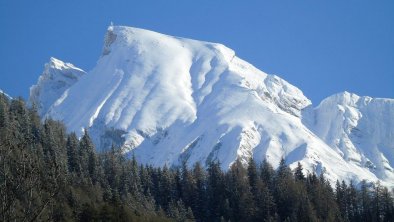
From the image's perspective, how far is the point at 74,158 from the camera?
13662 cm

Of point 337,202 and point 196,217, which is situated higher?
point 337,202

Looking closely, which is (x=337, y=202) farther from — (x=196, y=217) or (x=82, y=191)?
(x=82, y=191)

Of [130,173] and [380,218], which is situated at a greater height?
[380,218]

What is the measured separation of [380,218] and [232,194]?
87.6 feet

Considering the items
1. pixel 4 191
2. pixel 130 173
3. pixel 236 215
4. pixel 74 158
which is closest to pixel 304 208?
pixel 236 215

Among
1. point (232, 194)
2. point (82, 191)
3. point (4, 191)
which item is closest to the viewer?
point (4, 191)

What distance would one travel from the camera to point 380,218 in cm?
13162

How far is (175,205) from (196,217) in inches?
173

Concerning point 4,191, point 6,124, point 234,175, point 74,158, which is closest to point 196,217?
point 234,175

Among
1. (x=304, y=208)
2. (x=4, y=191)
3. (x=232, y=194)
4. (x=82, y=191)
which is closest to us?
(x=4, y=191)

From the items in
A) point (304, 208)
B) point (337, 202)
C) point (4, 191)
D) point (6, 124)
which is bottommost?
point (4, 191)

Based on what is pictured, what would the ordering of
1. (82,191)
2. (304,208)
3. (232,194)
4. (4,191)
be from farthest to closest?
(232,194), (304,208), (82,191), (4,191)

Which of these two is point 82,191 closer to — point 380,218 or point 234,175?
point 234,175

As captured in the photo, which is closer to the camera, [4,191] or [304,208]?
[4,191]
